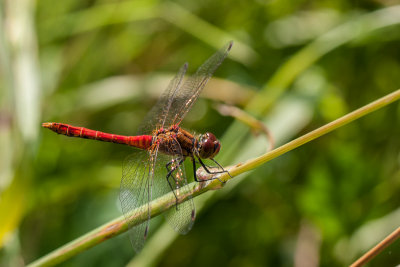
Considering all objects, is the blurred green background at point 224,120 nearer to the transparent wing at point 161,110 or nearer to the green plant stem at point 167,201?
the transparent wing at point 161,110

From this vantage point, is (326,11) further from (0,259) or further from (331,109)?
(0,259)

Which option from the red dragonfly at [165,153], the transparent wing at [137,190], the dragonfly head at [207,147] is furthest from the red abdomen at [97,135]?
the dragonfly head at [207,147]

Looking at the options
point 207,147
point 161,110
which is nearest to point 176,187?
point 207,147

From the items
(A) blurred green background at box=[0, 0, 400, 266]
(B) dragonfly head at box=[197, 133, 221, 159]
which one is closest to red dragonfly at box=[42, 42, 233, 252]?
(B) dragonfly head at box=[197, 133, 221, 159]

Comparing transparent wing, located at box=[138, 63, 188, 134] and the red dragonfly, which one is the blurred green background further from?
transparent wing, located at box=[138, 63, 188, 134]

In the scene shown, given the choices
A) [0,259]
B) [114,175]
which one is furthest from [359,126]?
[0,259]

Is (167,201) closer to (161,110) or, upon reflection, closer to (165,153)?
(165,153)
